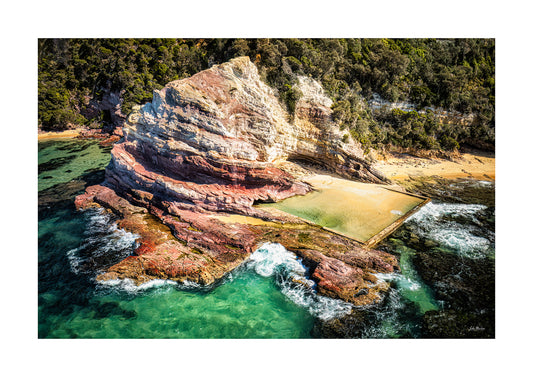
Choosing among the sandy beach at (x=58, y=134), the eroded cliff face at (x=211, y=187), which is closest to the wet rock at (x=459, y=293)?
the eroded cliff face at (x=211, y=187)

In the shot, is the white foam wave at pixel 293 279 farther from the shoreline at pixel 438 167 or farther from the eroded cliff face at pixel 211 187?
the shoreline at pixel 438 167

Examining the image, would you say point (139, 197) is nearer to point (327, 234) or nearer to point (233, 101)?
point (233, 101)

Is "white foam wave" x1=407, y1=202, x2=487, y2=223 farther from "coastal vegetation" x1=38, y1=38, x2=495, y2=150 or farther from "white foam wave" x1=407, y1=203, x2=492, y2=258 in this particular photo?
"coastal vegetation" x1=38, y1=38, x2=495, y2=150

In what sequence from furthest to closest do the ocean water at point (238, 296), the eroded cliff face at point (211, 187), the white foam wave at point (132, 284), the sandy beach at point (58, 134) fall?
1. the sandy beach at point (58, 134)
2. the eroded cliff face at point (211, 187)
3. the white foam wave at point (132, 284)
4. the ocean water at point (238, 296)

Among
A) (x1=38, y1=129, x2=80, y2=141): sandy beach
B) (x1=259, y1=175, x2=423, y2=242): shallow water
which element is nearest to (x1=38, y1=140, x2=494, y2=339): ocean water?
(x1=259, y1=175, x2=423, y2=242): shallow water

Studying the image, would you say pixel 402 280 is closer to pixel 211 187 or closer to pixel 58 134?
pixel 211 187

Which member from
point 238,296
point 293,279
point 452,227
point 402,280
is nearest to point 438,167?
point 452,227
